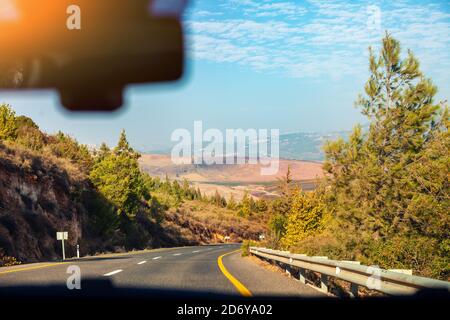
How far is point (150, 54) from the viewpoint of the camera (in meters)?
8.85

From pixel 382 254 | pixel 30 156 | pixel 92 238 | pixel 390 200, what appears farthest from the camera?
pixel 92 238

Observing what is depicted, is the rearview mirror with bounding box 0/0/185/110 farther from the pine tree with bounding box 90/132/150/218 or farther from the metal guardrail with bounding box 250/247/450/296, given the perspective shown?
the pine tree with bounding box 90/132/150/218

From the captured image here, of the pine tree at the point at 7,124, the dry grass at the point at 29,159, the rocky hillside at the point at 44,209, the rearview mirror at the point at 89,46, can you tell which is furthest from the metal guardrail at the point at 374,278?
the pine tree at the point at 7,124

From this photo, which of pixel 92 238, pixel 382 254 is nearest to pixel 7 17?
pixel 382 254

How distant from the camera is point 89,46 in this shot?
29.2ft

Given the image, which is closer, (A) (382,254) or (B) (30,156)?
(A) (382,254)

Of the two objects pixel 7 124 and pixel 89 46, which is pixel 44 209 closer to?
pixel 7 124

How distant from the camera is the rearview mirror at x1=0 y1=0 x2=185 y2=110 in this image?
26.2 feet

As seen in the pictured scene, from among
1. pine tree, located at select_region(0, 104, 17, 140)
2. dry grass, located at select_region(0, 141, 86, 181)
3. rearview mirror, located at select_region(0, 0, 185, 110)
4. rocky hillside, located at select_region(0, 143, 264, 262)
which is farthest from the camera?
pine tree, located at select_region(0, 104, 17, 140)

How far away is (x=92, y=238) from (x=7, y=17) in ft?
110

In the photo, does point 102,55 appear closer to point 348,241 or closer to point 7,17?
point 7,17

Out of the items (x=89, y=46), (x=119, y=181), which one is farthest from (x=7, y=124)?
(x=89, y=46)

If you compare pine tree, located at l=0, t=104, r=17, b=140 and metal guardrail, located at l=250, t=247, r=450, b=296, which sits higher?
pine tree, located at l=0, t=104, r=17, b=140

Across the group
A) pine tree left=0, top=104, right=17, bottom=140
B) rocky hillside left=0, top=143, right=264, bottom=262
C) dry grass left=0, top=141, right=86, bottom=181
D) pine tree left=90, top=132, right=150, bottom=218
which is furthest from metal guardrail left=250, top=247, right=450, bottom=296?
pine tree left=90, top=132, right=150, bottom=218
